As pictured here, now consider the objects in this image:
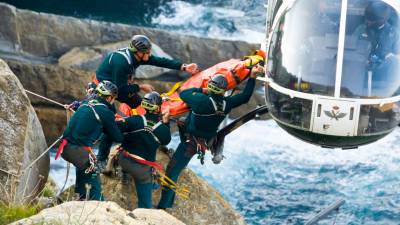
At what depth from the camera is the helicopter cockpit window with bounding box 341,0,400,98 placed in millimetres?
9016

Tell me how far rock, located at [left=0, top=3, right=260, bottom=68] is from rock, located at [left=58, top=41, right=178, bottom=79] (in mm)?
411

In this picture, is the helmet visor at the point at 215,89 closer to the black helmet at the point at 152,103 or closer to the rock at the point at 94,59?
the black helmet at the point at 152,103

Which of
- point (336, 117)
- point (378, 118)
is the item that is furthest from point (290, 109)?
point (378, 118)

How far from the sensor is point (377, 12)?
9359mm

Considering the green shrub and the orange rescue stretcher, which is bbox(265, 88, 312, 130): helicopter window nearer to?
the orange rescue stretcher

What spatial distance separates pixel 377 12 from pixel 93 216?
14.9ft

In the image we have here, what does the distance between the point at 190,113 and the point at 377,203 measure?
17.6 ft

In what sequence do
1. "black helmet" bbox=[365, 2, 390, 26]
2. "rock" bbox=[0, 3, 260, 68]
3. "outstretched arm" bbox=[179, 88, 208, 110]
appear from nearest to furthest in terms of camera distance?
1. "black helmet" bbox=[365, 2, 390, 26]
2. "outstretched arm" bbox=[179, 88, 208, 110]
3. "rock" bbox=[0, 3, 260, 68]

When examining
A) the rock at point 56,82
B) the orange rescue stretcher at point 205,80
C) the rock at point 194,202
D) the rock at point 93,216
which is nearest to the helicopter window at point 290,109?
the orange rescue stretcher at point 205,80

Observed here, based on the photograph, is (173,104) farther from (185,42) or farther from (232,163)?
(185,42)

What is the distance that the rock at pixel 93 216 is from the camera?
6.68 metres

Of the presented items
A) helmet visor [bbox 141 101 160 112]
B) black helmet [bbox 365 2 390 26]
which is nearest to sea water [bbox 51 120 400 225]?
black helmet [bbox 365 2 390 26]

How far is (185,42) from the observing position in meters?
19.0

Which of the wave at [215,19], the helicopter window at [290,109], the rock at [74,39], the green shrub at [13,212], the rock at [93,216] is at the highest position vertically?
the helicopter window at [290,109]
